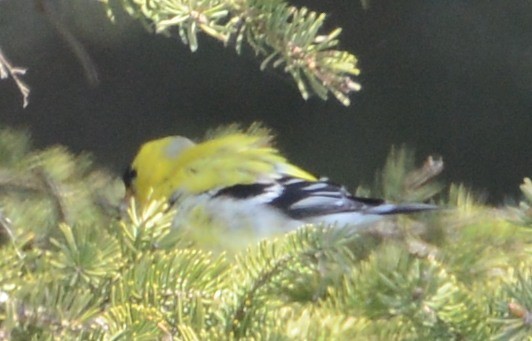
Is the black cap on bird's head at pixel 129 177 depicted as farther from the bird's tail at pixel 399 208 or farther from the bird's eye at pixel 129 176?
the bird's tail at pixel 399 208

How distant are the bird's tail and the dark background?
108 centimetres

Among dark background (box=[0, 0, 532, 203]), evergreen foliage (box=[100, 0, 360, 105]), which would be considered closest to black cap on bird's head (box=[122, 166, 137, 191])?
dark background (box=[0, 0, 532, 203])

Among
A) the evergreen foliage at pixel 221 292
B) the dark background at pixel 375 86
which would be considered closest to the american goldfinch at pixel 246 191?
the dark background at pixel 375 86

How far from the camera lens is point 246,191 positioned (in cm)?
205

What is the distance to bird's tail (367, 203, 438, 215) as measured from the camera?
5.56ft

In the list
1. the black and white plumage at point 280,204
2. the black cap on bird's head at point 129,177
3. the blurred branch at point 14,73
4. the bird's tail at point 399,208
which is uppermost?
the blurred branch at point 14,73

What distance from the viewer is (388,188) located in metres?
1.80

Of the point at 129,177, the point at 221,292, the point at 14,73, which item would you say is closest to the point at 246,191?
the point at 129,177

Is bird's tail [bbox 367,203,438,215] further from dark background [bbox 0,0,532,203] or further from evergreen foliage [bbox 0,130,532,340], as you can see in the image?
dark background [bbox 0,0,532,203]

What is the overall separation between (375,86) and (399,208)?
1.22 meters

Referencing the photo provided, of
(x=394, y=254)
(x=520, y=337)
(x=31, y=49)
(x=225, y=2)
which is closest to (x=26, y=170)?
(x=225, y=2)

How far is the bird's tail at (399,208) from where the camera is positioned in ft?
5.56

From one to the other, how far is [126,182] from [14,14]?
2.58ft

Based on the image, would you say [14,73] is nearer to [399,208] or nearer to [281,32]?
[281,32]
